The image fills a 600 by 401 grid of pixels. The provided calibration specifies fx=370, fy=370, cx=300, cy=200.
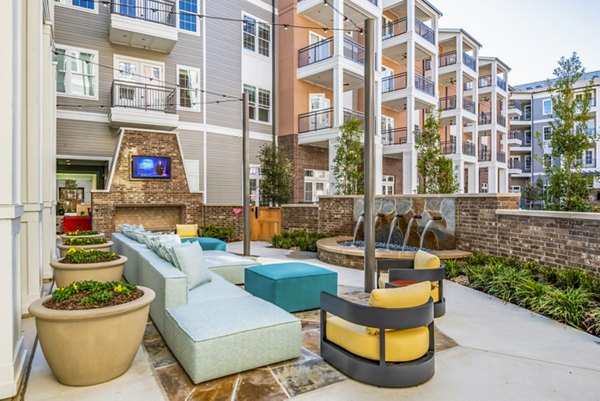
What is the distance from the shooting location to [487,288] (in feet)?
18.4

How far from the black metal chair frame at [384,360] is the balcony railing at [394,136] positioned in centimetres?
1563

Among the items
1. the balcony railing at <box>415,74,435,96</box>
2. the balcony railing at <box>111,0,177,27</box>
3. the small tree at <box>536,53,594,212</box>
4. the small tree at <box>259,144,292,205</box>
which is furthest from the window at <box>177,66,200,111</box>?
the small tree at <box>536,53,594,212</box>

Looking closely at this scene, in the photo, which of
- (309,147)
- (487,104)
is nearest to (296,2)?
(309,147)

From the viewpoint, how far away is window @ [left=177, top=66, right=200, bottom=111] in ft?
45.3

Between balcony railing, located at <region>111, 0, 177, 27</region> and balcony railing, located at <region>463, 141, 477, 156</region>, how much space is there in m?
16.7

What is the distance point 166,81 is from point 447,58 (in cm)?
1698

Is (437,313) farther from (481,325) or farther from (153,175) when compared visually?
(153,175)

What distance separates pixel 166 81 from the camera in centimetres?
1338

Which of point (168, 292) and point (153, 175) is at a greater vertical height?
point (153, 175)

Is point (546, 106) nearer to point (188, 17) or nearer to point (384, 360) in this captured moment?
point (188, 17)

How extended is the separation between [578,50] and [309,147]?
1038 cm

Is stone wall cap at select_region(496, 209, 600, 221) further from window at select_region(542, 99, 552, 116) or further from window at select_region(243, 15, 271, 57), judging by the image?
window at select_region(542, 99, 552, 116)

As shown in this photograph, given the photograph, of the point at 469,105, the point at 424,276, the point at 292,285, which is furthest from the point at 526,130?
the point at 292,285
